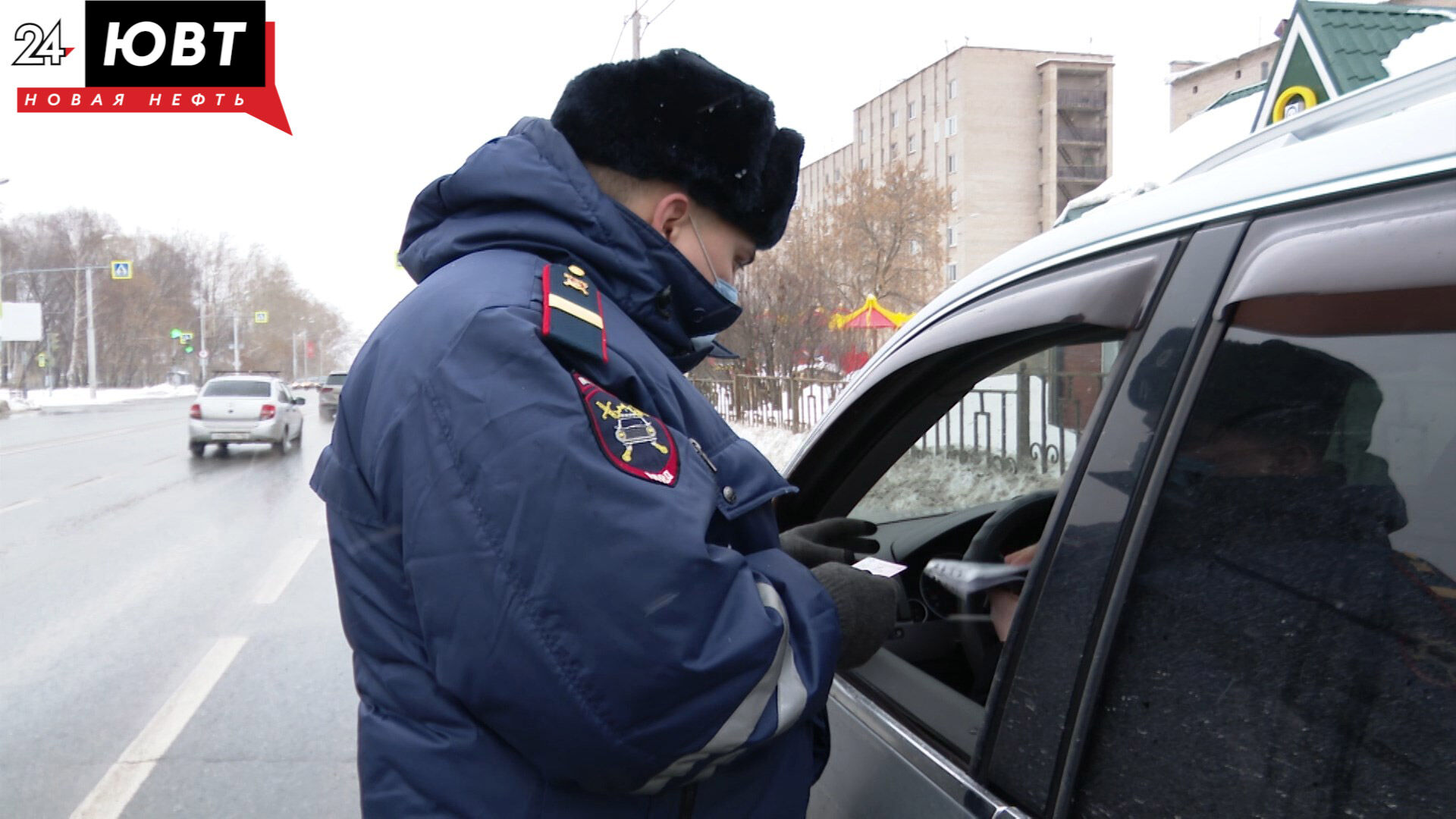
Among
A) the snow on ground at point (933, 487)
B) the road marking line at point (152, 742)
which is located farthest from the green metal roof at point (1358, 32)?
the road marking line at point (152, 742)

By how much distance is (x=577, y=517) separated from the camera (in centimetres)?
105

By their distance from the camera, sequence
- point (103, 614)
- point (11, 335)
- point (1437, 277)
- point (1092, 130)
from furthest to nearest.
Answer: point (1092, 130) < point (11, 335) < point (103, 614) < point (1437, 277)

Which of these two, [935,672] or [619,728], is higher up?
[619,728]

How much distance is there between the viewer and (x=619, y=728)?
3.51 feet

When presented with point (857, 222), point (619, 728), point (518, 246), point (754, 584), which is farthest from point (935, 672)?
point (857, 222)

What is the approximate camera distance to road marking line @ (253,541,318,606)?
22.9 feet

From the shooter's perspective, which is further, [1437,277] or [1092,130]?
[1092,130]

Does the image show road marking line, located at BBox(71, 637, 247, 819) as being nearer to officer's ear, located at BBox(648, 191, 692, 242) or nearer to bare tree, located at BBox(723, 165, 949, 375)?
officer's ear, located at BBox(648, 191, 692, 242)

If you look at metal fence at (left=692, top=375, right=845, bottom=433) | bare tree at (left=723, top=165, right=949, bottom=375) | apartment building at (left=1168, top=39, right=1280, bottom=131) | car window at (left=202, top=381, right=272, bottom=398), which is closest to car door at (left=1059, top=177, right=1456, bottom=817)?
metal fence at (left=692, top=375, right=845, bottom=433)

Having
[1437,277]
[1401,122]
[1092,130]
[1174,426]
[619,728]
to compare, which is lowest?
[619,728]

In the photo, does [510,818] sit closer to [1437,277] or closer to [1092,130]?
[1437,277]

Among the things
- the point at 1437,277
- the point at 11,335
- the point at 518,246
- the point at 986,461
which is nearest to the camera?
the point at 1437,277

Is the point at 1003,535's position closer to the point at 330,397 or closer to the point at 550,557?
the point at 550,557

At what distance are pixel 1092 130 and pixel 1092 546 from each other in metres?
72.6
